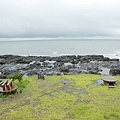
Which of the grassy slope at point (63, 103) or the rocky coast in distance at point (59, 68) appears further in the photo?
the rocky coast in distance at point (59, 68)

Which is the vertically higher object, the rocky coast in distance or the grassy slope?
the rocky coast in distance

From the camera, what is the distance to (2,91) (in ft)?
50.3

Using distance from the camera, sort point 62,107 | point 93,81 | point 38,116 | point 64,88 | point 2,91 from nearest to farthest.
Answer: point 38,116, point 62,107, point 2,91, point 64,88, point 93,81

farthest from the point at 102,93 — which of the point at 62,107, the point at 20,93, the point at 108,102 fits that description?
the point at 20,93

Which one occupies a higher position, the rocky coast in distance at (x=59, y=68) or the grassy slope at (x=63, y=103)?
the rocky coast in distance at (x=59, y=68)

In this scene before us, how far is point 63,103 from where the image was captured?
13.4 metres

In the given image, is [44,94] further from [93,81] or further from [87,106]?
[93,81]

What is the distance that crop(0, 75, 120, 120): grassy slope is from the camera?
11.5 metres

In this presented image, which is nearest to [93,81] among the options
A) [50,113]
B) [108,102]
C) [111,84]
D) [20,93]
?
[111,84]

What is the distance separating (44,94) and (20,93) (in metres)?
2.16

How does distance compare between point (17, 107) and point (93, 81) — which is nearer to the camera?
point (17, 107)

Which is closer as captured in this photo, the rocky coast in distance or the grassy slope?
the grassy slope

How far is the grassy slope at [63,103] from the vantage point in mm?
11492

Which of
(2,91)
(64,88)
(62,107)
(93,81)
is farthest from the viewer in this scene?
(93,81)
